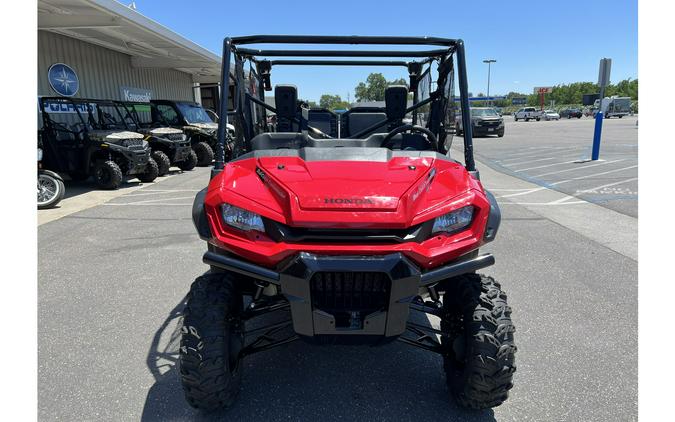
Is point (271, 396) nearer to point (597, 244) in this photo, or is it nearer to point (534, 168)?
point (597, 244)

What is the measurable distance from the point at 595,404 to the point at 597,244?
3321 millimetres

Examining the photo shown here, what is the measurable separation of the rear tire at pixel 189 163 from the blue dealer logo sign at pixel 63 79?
3.58m

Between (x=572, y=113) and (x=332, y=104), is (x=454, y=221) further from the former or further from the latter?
(x=572, y=113)

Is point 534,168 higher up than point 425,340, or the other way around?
point 534,168

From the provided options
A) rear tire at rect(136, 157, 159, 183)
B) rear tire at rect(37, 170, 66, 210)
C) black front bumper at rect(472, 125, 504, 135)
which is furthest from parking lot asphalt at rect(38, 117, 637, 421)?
black front bumper at rect(472, 125, 504, 135)

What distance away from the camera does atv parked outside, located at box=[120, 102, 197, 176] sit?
35.5 ft

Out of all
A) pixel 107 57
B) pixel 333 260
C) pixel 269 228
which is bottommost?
pixel 333 260

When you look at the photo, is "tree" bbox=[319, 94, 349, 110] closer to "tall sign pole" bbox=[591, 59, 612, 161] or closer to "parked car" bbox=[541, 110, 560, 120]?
"tall sign pole" bbox=[591, 59, 612, 161]

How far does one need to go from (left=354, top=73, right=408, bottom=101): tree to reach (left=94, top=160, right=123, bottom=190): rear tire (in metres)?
6.22

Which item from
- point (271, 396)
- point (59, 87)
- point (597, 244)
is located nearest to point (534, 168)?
point (597, 244)

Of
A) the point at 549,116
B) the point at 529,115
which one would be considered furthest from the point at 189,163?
the point at 549,116

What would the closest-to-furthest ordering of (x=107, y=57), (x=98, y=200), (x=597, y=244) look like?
(x=597, y=244), (x=98, y=200), (x=107, y=57)

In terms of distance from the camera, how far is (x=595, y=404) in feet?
7.57

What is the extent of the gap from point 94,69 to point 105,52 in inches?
36.7
